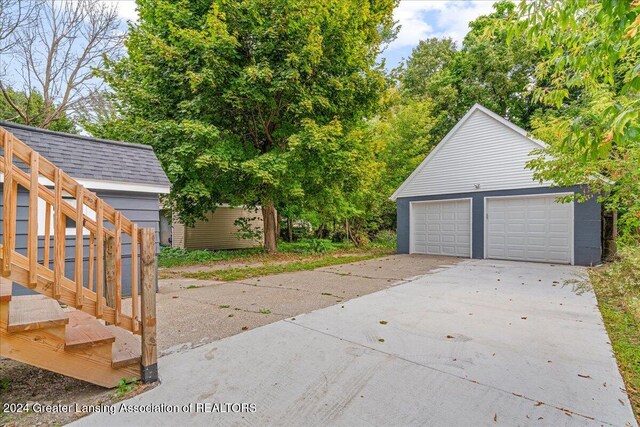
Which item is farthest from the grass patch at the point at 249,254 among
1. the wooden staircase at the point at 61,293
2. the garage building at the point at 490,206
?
the wooden staircase at the point at 61,293

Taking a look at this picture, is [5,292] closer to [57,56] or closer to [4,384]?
[4,384]

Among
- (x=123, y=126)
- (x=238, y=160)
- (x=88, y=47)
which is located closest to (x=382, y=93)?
(x=238, y=160)

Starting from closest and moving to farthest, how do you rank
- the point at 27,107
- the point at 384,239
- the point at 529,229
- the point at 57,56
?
the point at 529,229
the point at 57,56
the point at 27,107
the point at 384,239

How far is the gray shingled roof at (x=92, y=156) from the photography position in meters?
4.60

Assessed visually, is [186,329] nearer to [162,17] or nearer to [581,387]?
[581,387]

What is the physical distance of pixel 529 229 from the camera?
967cm

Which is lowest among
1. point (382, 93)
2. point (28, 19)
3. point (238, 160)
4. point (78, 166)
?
point (78, 166)

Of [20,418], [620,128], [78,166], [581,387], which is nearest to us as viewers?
[620,128]

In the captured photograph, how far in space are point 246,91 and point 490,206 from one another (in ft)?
26.8

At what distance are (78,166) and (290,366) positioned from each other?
14.1 feet

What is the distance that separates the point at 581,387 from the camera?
242 centimetres

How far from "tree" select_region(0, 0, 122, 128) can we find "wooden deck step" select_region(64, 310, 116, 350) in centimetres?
1182

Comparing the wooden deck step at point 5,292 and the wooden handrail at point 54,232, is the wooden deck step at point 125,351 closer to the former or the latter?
the wooden handrail at point 54,232

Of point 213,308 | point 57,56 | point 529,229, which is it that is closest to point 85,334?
point 213,308
